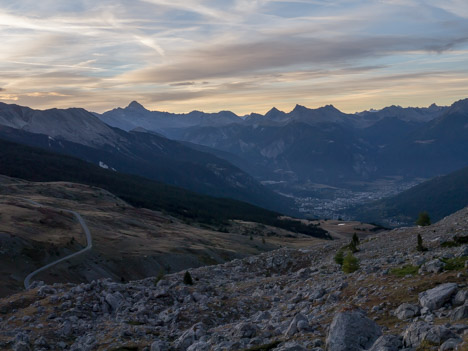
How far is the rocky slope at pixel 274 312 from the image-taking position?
2212 cm

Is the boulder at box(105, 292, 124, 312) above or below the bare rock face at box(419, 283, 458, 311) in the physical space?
below

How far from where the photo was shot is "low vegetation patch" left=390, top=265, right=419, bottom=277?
34.0 m

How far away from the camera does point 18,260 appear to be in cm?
8269

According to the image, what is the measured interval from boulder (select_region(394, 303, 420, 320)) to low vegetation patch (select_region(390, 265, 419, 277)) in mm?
8471

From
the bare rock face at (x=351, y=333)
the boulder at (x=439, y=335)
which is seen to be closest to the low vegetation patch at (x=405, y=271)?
the bare rock face at (x=351, y=333)

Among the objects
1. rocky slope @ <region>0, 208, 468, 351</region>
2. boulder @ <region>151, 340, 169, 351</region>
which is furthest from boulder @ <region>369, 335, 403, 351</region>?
boulder @ <region>151, 340, 169, 351</region>

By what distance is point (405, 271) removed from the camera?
1366 inches

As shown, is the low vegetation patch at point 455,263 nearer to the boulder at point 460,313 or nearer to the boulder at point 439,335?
the boulder at point 460,313

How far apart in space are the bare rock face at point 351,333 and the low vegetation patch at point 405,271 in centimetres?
1298

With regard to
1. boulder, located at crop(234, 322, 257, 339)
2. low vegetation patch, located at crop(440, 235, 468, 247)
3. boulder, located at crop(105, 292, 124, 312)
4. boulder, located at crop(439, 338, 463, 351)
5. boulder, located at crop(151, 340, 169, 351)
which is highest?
boulder, located at crop(439, 338, 463, 351)

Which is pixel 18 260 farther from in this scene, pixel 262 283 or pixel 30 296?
pixel 262 283

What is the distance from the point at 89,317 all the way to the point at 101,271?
50.9 m

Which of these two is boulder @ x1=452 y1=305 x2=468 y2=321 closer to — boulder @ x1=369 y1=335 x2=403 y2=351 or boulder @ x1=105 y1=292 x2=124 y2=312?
boulder @ x1=369 y1=335 x2=403 y2=351

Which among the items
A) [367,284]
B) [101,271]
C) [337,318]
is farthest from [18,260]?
[337,318]
